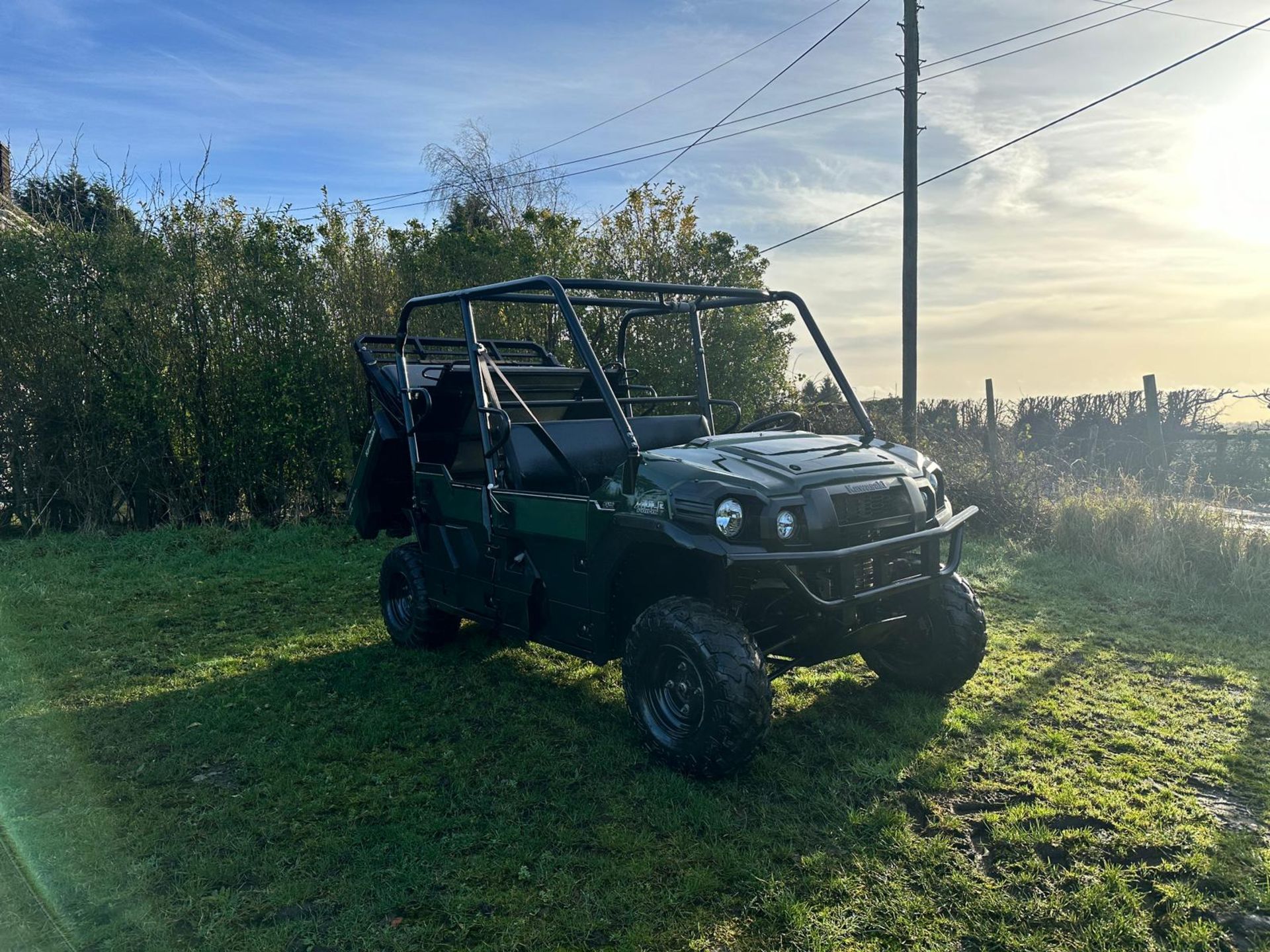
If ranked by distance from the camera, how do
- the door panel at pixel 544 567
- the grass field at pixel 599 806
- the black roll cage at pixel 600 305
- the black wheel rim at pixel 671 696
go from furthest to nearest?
the door panel at pixel 544 567 < the black roll cage at pixel 600 305 < the black wheel rim at pixel 671 696 < the grass field at pixel 599 806

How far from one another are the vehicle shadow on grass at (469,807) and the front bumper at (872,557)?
76 centimetres

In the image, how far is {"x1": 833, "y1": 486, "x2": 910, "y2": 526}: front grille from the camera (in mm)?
3656

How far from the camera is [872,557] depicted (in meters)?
3.67

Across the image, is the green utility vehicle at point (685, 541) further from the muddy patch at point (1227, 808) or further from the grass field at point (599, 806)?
the muddy patch at point (1227, 808)

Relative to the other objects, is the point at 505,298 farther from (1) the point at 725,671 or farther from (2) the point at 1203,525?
(2) the point at 1203,525

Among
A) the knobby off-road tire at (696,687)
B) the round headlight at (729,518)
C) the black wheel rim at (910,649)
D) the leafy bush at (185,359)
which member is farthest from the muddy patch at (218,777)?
the leafy bush at (185,359)

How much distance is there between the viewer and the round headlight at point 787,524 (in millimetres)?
3494

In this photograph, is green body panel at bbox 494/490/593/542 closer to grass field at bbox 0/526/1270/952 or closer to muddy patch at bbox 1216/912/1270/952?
grass field at bbox 0/526/1270/952

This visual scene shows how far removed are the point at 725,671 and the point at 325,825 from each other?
5.44 feet

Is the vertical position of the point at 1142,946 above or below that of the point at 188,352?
below

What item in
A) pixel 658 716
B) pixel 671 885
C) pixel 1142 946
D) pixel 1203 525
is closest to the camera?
pixel 1142 946

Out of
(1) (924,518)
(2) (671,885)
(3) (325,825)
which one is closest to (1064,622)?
(1) (924,518)

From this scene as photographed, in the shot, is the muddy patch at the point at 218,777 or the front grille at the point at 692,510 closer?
the front grille at the point at 692,510

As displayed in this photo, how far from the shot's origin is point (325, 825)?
11.1 ft
